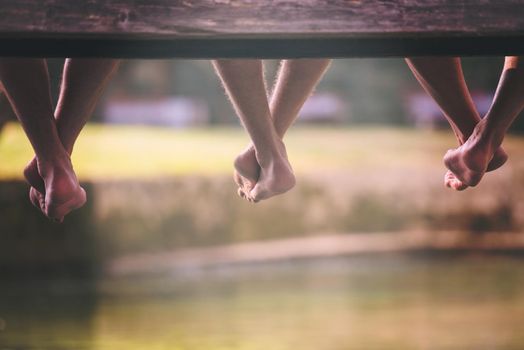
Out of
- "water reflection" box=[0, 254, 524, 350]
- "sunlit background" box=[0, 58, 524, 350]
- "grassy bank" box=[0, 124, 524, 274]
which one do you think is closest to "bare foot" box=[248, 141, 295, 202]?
"sunlit background" box=[0, 58, 524, 350]

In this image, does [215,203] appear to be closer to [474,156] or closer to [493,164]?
[493,164]

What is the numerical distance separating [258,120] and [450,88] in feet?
0.86

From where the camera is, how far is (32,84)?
1465 mm

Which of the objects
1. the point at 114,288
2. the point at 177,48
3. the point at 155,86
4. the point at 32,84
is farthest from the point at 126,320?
the point at 155,86

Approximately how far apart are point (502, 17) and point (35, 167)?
0.83m

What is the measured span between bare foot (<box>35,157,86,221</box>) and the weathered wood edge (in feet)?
1.52

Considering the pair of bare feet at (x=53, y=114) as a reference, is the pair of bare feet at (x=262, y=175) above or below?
below

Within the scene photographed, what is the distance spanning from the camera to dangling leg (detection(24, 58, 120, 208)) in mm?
1608

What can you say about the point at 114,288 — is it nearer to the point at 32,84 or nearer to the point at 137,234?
the point at 137,234

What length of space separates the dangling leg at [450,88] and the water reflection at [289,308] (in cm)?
329

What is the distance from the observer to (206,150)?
12.4 metres

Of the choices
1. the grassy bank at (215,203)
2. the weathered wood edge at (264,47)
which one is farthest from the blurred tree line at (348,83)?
the weathered wood edge at (264,47)

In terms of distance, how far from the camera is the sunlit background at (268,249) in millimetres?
5703

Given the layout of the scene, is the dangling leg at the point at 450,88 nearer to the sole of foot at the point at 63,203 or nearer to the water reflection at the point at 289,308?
the sole of foot at the point at 63,203
